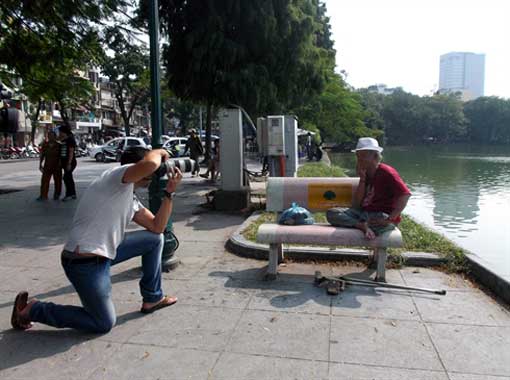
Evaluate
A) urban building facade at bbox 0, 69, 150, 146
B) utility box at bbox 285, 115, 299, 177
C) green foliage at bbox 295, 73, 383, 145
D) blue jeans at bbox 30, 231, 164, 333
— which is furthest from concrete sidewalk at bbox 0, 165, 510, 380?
urban building facade at bbox 0, 69, 150, 146

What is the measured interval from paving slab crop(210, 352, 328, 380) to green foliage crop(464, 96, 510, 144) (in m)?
97.8

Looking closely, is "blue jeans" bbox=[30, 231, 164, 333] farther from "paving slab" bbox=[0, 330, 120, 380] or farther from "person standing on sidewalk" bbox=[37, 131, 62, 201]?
"person standing on sidewalk" bbox=[37, 131, 62, 201]

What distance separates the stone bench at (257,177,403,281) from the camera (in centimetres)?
436

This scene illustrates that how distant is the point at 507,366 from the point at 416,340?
60 centimetres

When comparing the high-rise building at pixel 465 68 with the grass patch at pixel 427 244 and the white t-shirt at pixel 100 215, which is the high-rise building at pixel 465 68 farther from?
the white t-shirt at pixel 100 215

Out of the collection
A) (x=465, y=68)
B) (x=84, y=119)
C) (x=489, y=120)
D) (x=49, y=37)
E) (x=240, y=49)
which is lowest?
(x=240, y=49)

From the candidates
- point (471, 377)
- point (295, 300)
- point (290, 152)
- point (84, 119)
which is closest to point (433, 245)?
point (295, 300)

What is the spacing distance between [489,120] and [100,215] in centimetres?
9946

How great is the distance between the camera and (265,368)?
9.59 ft

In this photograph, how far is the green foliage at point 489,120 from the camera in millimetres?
→ 87188

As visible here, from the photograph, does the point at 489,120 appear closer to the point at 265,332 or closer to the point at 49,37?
the point at 49,37

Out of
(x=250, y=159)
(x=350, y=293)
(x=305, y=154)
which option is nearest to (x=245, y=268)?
(x=350, y=293)

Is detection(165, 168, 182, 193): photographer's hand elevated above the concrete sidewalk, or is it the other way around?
detection(165, 168, 182, 193): photographer's hand

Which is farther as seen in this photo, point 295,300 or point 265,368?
point 295,300
